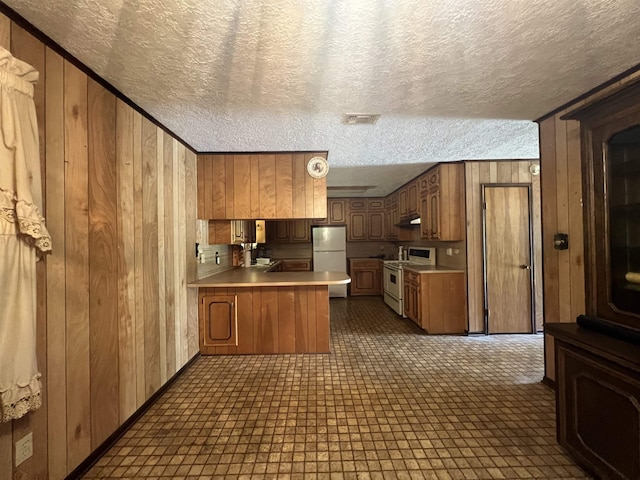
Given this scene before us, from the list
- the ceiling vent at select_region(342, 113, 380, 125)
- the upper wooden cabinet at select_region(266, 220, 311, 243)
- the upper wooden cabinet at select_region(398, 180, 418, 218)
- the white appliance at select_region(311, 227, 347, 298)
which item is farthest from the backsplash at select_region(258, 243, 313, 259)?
the ceiling vent at select_region(342, 113, 380, 125)

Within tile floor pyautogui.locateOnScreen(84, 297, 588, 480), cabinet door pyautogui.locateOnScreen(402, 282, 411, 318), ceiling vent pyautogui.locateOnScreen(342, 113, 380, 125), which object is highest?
ceiling vent pyautogui.locateOnScreen(342, 113, 380, 125)

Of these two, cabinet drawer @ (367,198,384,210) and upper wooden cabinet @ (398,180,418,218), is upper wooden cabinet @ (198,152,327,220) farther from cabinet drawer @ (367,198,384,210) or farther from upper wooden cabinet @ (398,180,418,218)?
cabinet drawer @ (367,198,384,210)

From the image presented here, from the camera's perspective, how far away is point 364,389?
2398 mm

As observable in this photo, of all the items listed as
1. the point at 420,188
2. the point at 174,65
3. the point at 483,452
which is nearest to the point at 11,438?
the point at 174,65

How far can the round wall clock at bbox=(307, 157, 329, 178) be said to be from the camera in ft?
10.6

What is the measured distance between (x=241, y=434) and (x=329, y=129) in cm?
253

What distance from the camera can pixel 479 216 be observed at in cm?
374

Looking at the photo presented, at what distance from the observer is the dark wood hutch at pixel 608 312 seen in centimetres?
124

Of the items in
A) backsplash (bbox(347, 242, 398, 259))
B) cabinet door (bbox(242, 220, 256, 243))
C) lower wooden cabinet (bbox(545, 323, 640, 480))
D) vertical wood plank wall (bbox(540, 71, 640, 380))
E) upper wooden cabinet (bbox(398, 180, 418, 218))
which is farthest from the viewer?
backsplash (bbox(347, 242, 398, 259))

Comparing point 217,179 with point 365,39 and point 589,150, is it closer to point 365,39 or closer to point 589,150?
point 365,39

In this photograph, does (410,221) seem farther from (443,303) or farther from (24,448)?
(24,448)

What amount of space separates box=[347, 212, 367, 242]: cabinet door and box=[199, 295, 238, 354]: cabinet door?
3.92 meters

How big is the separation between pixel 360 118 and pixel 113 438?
2.91m

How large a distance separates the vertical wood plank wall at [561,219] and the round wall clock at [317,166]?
208cm
